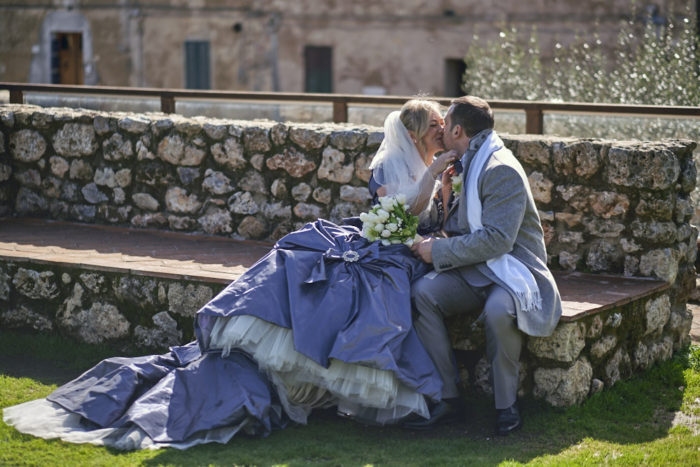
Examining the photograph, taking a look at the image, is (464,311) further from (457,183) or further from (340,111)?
(340,111)

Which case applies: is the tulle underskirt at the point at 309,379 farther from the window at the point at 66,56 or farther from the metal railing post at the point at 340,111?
the window at the point at 66,56

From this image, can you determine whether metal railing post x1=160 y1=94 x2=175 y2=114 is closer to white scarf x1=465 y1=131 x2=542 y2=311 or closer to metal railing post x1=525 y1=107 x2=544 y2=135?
metal railing post x1=525 y1=107 x2=544 y2=135

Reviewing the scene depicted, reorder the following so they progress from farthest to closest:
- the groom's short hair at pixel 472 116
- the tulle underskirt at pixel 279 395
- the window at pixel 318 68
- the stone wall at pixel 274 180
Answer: the window at pixel 318 68
the stone wall at pixel 274 180
the groom's short hair at pixel 472 116
the tulle underskirt at pixel 279 395

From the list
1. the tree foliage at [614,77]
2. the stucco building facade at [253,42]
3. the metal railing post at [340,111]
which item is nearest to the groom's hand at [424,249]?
the metal railing post at [340,111]

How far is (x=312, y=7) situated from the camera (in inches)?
849

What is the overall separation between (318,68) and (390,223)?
58.0 feet

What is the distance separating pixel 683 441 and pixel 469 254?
1338mm

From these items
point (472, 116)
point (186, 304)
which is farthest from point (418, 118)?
point (186, 304)

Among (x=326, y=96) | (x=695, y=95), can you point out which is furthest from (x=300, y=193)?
(x=695, y=95)

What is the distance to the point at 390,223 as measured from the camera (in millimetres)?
4852

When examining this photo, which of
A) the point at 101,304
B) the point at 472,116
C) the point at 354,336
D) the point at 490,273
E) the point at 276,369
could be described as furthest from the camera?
the point at 101,304

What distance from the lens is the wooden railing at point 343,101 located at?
20.7ft

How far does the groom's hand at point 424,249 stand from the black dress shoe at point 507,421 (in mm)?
837

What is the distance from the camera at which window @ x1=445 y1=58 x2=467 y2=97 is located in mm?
20672
